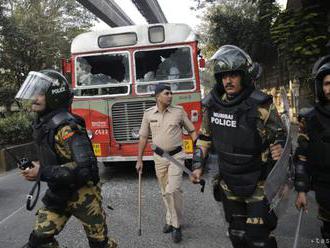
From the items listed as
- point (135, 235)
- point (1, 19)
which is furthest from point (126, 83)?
point (1, 19)

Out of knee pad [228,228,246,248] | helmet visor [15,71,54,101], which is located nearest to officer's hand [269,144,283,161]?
knee pad [228,228,246,248]

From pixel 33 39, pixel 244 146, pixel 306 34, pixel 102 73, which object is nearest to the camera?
pixel 244 146

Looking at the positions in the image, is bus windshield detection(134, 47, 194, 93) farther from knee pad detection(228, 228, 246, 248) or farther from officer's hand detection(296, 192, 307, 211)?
knee pad detection(228, 228, 246, 248)

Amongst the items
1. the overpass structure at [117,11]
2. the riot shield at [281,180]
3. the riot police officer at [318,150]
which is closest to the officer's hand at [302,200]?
the riot police officer at [318,150]

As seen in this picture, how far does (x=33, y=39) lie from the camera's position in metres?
Answer: 16.8

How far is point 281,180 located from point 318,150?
42cm

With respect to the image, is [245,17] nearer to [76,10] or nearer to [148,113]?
[76,10]

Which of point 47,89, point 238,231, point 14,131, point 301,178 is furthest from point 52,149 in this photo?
point 14,131

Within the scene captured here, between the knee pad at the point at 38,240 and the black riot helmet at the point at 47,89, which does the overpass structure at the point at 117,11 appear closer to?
the black riot helmet at the point at 47,89

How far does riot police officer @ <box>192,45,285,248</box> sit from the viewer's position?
9.26ft

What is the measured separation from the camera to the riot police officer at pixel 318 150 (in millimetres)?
2926

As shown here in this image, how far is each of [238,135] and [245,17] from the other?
17306 mm

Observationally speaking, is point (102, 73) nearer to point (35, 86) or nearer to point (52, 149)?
point (35, 86)

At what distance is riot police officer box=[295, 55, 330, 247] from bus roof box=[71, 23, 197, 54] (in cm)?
456
